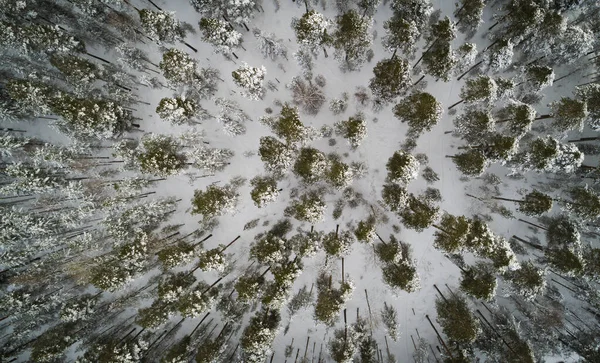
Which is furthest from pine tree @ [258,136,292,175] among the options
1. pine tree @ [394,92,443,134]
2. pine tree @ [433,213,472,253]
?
pine tree @ [433,213,472,253]

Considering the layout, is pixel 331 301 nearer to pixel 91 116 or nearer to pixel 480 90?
pixel 480 90

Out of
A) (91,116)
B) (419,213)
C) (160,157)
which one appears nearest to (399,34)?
(419,213)

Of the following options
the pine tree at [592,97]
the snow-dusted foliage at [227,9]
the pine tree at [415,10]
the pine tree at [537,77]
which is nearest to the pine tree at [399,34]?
the pine tree at [415,10]

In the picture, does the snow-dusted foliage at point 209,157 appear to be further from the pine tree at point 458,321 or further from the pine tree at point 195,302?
the pine tree at point 458,321

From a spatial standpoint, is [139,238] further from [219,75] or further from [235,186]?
[219,75]

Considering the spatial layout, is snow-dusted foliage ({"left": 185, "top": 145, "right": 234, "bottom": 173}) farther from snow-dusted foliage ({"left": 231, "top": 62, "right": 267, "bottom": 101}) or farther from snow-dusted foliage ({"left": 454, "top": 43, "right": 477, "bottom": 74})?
snow-dusted foliage ({"left": 454, "top": 43, "right": 477, "bottom": 74})
